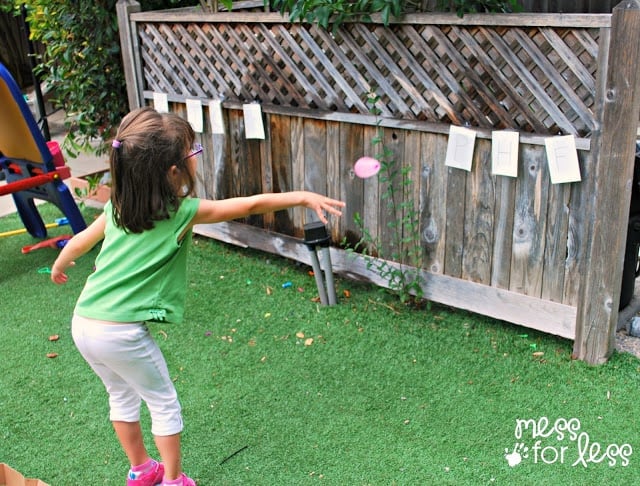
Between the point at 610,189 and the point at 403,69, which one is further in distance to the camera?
the point at 403,69

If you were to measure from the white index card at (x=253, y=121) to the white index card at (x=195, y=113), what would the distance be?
42 cm

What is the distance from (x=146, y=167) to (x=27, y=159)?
3.04 meters

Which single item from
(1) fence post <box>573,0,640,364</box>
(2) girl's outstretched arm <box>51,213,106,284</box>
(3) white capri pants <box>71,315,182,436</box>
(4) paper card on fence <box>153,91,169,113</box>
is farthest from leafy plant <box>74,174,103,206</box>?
(1) fence post <box>573,0,640,364</box>

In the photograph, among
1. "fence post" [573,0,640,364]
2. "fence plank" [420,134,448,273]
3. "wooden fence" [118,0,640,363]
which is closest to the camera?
"fence post" [573,0,640,364]

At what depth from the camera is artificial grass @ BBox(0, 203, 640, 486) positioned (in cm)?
286

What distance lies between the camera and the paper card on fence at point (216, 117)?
15.6ft

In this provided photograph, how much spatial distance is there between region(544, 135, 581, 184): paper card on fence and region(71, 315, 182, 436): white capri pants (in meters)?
1.91

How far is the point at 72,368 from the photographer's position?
3707 mm

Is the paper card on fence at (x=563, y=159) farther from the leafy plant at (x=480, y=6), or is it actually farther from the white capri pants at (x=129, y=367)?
the white capri pants at (x=129, y=367)

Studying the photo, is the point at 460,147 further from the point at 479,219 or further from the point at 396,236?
the point at 396,236

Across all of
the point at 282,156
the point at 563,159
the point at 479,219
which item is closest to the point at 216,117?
the point at 282,156

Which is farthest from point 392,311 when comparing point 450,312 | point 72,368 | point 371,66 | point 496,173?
point 72,368

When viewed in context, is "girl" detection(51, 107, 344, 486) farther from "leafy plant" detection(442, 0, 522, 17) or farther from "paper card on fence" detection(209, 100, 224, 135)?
"paper card on fence" detection(209, 100, 224, 135)

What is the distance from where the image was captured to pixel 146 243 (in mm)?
2381
